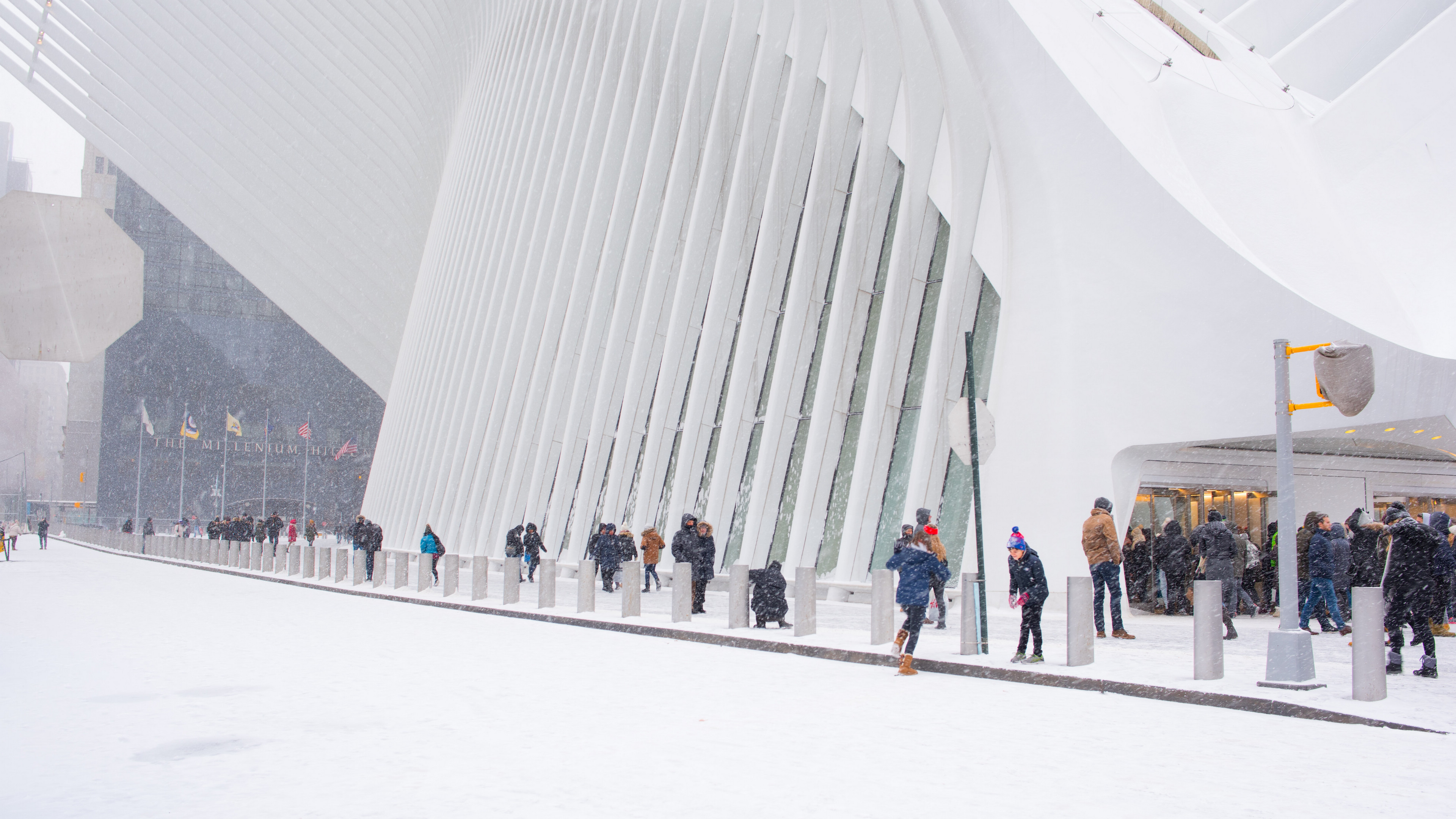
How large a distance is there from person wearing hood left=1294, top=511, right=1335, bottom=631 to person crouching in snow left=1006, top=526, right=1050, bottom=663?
4336 mm

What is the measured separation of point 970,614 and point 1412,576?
3.53m

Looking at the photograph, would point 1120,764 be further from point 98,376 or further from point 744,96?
point 98,376

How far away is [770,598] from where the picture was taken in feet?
42.2

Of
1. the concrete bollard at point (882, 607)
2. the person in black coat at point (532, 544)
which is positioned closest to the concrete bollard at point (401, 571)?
the person in black coat at point (532, 544)

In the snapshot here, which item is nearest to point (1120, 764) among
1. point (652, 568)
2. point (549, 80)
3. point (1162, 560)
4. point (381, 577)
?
point (1162, 560)

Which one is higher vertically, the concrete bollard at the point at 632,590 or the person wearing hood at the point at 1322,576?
the person wearing hood at the point at 1322,576

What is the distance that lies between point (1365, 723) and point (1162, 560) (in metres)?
7.19

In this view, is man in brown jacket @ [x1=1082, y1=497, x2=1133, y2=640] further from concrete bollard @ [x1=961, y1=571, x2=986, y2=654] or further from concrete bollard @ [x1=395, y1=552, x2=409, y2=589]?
concrete bollard @ [x1=395, y1=552, x2=409, y2=589]

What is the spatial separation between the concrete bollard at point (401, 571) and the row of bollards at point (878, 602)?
1.0 inches

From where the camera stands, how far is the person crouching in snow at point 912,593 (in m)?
9.30

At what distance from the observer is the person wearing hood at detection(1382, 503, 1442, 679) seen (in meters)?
8.46

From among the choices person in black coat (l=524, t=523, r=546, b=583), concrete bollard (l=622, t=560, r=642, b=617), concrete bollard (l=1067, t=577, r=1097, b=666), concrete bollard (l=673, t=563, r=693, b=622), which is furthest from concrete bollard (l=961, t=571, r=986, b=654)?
person in black coat (l=524, t=523, r=546, b=583)

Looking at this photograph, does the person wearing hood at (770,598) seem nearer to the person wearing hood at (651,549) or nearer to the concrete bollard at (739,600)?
the concrete bollard at (739,600)

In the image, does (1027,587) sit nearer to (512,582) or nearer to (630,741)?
(630,741)
